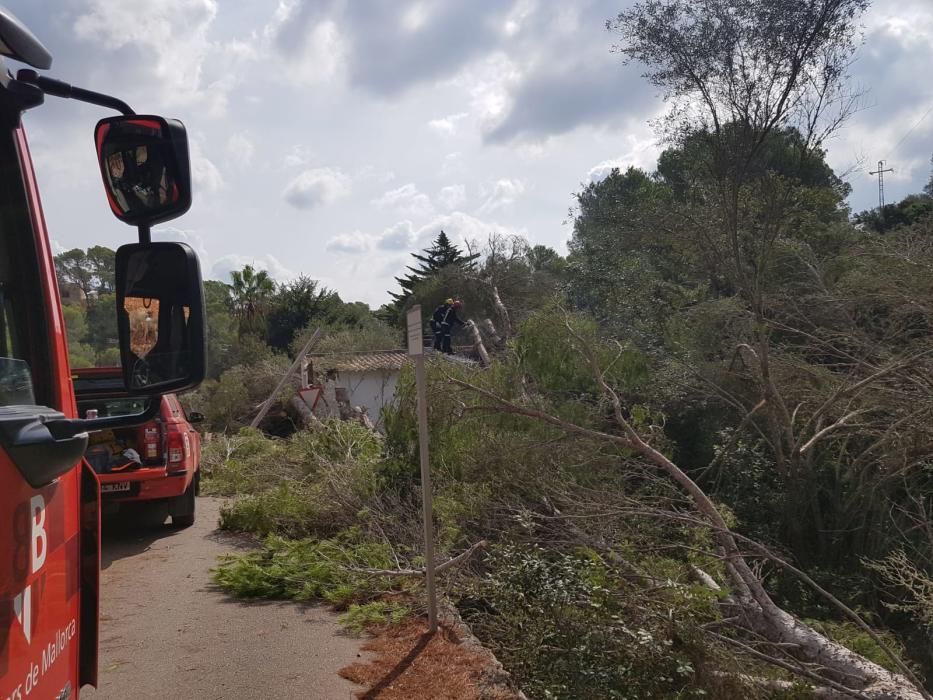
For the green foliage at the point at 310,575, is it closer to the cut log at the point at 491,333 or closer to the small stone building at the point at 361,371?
the cut log at the point at 491,333

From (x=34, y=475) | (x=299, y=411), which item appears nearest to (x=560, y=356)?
(x=34, y=475)

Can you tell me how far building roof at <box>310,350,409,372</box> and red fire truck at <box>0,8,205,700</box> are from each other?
24529 mm

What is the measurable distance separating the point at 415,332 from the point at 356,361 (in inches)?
942

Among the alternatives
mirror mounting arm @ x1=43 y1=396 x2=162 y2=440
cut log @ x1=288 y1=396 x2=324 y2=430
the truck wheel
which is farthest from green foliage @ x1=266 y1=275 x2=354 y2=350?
mirror mounting arm @ x1=43 y1=396 x2=162 y2=440

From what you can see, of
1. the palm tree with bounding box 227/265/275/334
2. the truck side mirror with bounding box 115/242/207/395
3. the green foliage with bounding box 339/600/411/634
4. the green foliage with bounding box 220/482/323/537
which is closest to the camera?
the truck side mirror with bounding box 115/242/207/395

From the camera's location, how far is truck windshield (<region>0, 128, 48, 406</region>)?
7.34ft

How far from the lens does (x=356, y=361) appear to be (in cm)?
2948

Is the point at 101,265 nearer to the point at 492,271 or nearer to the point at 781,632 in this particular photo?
the point at 781,632

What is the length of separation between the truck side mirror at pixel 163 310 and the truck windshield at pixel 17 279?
22 cm

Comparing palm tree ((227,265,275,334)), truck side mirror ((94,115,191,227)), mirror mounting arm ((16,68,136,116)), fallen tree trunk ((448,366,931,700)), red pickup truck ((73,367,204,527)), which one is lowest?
fallen tree trunk ((448,366,931,700))

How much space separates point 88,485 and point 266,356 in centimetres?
3016

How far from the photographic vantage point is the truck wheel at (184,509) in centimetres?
984

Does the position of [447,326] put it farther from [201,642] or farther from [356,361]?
[356,361]

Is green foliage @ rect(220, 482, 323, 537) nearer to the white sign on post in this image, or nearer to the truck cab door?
the white sign on post
